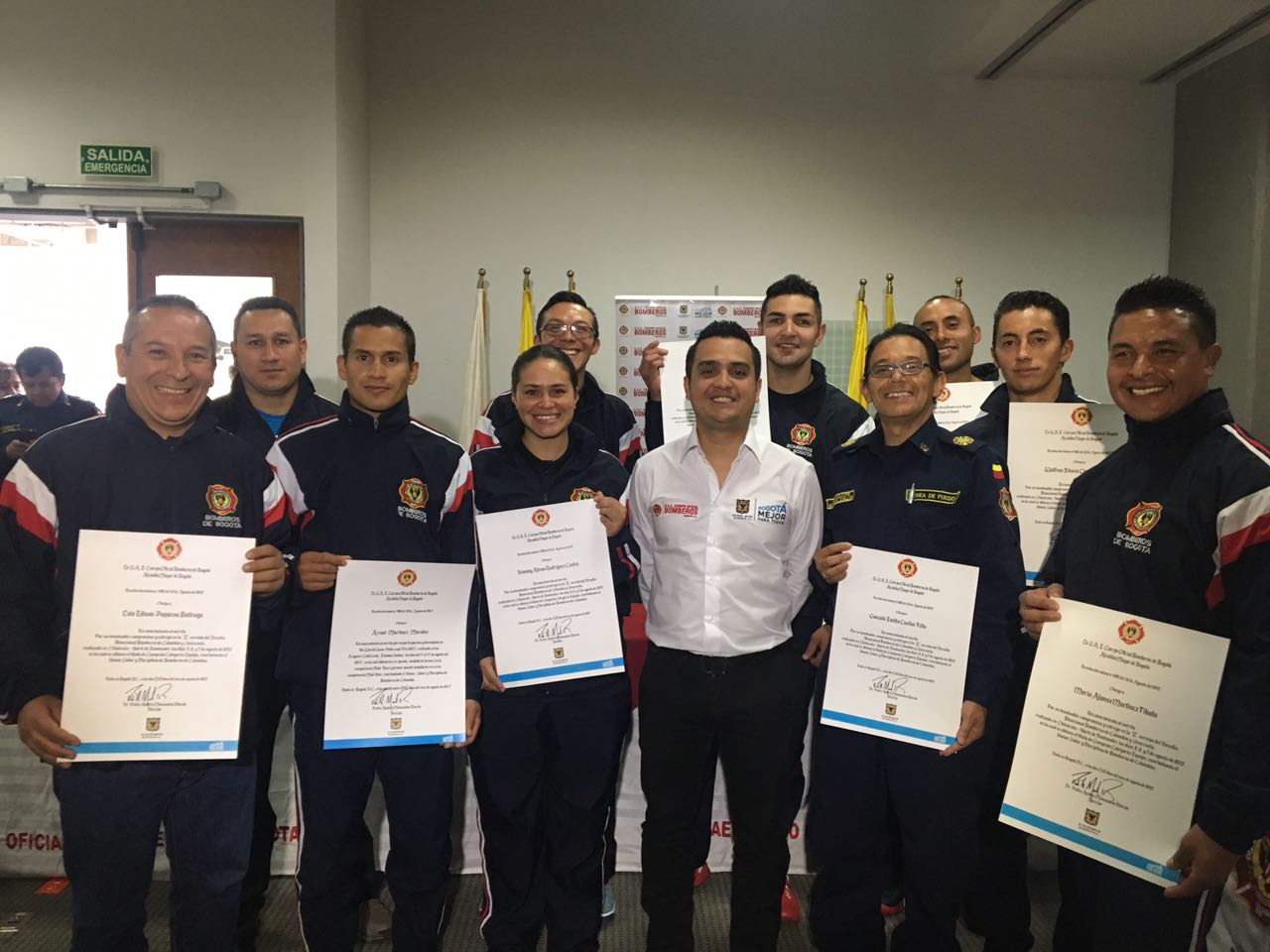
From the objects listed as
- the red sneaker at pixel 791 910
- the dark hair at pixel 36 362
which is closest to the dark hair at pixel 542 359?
the red sneaker at pixel 791 910

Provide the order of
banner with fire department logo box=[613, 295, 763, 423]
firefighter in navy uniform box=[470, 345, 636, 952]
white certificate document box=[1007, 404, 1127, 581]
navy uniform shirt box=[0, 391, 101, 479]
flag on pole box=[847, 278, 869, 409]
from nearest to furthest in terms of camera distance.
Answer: firefighter in navy uniform box=[470, 345, 636, 952]
white certificate document box=[1007, 404, 1127, 581]
navy uniform shirt box=[0, 391, 101, 479]
banner with fire department logo box=[613, 295, 763, 423]
flag on pole box=[847, 278, 869, 409]

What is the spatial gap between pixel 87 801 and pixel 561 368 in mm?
1674

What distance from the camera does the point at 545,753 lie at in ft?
7.70

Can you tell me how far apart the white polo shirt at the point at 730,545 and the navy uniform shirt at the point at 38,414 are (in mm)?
4520

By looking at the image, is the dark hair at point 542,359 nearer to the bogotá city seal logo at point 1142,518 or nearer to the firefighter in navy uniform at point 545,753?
the firefighter in navy uniform at point 545,753

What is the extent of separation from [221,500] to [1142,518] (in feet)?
7.58

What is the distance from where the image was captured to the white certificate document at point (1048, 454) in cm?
241

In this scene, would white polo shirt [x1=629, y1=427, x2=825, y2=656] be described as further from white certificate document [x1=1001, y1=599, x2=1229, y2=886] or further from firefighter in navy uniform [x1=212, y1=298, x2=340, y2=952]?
firefighter in navy uniform [x1=212, y1=298, x2=340, y2=952]

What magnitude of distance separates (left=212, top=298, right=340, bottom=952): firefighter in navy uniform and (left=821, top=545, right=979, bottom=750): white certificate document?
1907 millimetres

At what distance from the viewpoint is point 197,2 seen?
5.00 metres

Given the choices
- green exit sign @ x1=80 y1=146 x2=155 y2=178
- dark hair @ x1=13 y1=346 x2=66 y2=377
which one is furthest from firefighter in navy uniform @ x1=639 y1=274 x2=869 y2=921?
dark hair @ x1=13 y1=346 x2=66 y2=377
